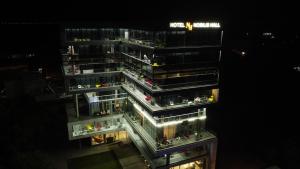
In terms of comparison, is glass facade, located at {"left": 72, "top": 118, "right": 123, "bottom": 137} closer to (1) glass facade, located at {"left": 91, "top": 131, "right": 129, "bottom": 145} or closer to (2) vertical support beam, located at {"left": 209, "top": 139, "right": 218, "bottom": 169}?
(1) glass facade, located at {"left": 91, "top": 131, "right": 129, "bottom": 145}

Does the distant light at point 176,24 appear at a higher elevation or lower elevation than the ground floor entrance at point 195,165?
higher

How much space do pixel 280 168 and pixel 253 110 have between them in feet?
84.0

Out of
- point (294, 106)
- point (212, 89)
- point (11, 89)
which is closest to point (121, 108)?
point (212, 89)

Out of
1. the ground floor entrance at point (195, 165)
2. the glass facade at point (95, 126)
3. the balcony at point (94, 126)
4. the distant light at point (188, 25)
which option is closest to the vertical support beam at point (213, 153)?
the ground floor entrance at point (195, 165)

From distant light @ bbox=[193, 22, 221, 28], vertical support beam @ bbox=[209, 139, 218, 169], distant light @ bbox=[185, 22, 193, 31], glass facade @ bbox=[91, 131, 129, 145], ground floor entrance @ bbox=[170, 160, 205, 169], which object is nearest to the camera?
distant light @ bbox=[185, 22, 193, 31]

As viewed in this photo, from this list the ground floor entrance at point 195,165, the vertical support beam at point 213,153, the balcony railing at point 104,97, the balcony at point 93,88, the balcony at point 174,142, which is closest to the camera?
the balcony at point 174,142

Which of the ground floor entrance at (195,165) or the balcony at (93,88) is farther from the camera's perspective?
the balcony at (93,88)

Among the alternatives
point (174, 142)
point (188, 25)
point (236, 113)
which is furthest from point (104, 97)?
point (236, 113)

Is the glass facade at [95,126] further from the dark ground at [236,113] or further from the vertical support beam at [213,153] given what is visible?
the vertical support beam at [213,153]

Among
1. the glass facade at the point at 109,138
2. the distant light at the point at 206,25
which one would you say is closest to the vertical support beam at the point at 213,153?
the glass facade at the point at 109,138

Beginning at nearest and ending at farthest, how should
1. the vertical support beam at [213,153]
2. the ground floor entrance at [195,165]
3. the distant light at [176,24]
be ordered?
the distant light at [176,24], the vertical support beam at [213,153], the ground floor entrance at [195,165]

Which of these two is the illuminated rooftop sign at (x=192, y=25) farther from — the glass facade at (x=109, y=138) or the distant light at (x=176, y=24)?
the glass facade at (x=109, y=138)

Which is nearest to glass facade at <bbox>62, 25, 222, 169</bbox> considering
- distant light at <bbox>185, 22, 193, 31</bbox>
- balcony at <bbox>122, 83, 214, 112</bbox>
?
balcony at <bbox>122, 83, 214, 112</bbox>

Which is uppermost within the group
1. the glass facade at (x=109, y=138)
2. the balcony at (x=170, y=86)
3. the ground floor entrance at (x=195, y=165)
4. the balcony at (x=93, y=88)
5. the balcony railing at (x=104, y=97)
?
the balcony at (x=170, y=86)
